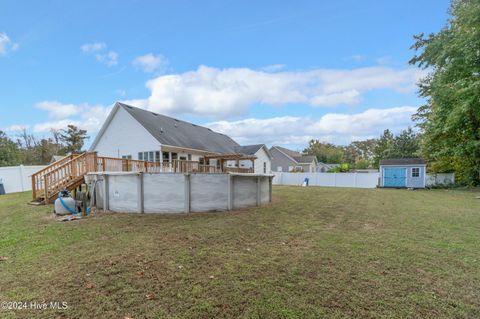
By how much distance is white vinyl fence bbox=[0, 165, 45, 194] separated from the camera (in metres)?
16.5

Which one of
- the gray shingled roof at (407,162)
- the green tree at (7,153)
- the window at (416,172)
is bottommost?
the window at (416,172)

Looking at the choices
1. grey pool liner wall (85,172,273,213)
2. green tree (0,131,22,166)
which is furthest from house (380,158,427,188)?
green tree (0,131,22,166)

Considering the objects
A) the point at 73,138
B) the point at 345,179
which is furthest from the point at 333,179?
the point at 73,138

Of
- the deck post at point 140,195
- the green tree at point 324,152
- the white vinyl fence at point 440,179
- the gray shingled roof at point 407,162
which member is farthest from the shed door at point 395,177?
the green tree at point 324,152

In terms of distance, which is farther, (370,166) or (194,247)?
(370,166)

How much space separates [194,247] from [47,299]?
7.66 ft

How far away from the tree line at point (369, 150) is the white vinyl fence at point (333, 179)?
6.29 meters

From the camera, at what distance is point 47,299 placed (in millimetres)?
2820

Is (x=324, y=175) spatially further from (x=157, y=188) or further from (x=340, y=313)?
(x=340, y=313)

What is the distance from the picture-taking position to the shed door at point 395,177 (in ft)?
71.9

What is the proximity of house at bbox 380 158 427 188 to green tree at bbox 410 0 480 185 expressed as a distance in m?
1.96

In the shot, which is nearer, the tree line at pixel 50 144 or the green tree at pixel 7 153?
the green tree at pixel 7 153

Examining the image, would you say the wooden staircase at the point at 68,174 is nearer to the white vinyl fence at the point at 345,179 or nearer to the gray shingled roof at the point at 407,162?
the white vinyl fence at the point at 345,179

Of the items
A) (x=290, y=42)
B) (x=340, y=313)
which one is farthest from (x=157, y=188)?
(x=290, y=42)
